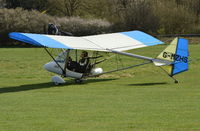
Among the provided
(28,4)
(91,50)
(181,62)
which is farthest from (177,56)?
(28,4)

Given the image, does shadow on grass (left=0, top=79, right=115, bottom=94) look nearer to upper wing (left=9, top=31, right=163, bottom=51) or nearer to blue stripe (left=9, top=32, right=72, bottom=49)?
upper wing (left=9, top=31, right=163, bottom=51)

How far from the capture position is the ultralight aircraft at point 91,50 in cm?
1445

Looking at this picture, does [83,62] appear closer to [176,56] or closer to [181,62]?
[176,56]

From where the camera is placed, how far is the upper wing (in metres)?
14.2

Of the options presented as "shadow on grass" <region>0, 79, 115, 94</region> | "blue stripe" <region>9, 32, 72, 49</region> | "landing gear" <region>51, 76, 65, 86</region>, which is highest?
"blue stripe" <region>9, 32, 72, 49</region>

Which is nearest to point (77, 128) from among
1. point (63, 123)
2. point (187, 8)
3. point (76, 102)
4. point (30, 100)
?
point (63, 123)

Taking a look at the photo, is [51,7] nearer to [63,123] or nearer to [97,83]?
[97,83]

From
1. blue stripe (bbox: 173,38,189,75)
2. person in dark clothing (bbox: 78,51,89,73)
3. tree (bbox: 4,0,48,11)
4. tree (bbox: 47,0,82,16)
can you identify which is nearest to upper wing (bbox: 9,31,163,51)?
person in dark clothing (bbox: 78,51,89,73)

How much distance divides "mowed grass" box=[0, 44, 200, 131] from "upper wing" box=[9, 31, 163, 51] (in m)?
1.23

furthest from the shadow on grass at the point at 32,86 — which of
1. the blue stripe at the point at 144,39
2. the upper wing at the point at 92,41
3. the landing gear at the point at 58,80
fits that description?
the blue stripe at the point at 144,39

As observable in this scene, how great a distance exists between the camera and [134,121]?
8.29m

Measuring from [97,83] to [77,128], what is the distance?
7626 millimetres

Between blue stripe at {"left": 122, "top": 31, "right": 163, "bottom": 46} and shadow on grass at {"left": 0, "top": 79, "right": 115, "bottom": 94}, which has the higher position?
blue stripe at {"left": 122, "top": 31, "right": 163, "bottom": 46}

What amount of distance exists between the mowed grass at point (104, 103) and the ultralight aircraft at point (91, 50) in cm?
50
